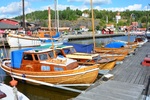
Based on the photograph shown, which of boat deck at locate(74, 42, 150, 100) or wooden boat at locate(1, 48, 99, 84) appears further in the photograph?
wooden boat at locate(1, 48, 99, 84)

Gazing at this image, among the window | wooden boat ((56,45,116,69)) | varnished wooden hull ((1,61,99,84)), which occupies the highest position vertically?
the window

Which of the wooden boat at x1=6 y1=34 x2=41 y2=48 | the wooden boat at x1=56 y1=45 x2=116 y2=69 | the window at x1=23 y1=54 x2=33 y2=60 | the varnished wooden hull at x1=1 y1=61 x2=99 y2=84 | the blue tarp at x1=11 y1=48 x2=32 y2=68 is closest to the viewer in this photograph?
the varnished wooden hull at x1=1 y1=61 x2=99 y2=84

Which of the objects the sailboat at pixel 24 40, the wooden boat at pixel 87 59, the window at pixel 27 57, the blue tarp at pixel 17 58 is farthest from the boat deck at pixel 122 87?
the sailboat at pixel 24 40

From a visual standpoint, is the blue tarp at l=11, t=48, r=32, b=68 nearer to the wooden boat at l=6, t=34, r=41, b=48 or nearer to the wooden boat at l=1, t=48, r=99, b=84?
the wooden boat at l=1, t=48, r=99, b=84

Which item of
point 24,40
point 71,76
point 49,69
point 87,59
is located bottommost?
point 71,76

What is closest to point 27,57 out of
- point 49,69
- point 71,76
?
point 49,69

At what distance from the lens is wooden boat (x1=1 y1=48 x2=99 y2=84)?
12.8 m

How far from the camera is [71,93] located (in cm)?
1311

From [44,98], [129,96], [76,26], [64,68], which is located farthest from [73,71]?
[76,26]

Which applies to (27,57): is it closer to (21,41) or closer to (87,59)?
(87,59)

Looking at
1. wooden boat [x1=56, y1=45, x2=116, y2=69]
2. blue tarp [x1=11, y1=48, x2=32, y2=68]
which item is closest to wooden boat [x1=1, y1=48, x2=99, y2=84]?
blue tarp [x1=11, y1=48, x2=32, y2=68]

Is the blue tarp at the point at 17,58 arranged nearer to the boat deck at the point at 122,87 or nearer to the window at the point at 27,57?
the window at the point at 27,57

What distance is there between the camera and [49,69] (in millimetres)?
13359

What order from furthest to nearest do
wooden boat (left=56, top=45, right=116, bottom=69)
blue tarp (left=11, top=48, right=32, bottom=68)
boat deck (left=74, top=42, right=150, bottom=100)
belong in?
wooden boat (left=56, top=45, right=116, bottom=69) < blue tarp (left=11, top=48, right=32, bottom=68) < boat deck (left=74, top=42, right=150, bottom=100)
